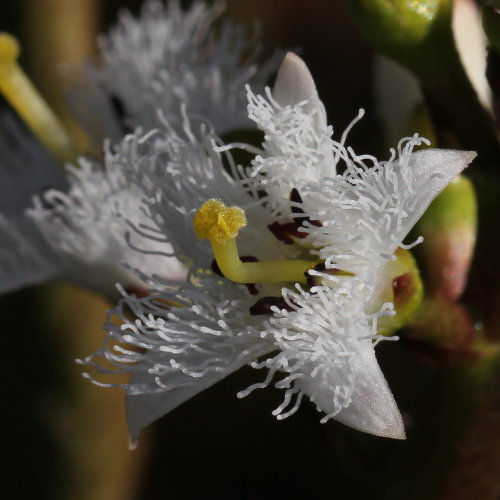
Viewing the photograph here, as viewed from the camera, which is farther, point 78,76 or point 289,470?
point 289,470

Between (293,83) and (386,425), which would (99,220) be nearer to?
(293,83)

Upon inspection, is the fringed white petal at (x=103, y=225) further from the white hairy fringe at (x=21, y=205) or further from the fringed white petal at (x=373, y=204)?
the fringed white petal at (x=373, y=204)

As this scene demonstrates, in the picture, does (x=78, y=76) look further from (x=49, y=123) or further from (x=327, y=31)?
(x=327, y=31)

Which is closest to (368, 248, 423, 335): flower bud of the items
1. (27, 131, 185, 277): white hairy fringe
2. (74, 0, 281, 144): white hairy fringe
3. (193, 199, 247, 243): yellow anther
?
(193, 199, 247, 243): yellow anther

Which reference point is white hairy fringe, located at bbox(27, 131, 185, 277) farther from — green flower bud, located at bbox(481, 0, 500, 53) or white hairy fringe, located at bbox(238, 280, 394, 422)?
green flower bud, located at bbox(481, 0, 500, 53)

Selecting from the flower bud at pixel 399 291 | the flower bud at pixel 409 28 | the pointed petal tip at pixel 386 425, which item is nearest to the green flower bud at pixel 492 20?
the flower bud at pixel 409 28

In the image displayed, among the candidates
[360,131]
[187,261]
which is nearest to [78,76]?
[187,261]
